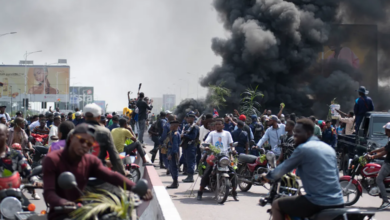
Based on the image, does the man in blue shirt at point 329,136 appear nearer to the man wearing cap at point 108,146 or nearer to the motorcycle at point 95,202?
the man wearing cap at point 108,146

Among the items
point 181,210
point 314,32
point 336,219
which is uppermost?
point 314,32

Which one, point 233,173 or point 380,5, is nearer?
point 233,173

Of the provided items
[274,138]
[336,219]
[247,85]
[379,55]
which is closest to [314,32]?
[247,85]

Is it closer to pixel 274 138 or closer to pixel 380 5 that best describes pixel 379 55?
pixel 380 5

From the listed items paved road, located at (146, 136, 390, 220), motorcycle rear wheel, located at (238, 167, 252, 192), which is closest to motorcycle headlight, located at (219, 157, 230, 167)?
paved road, located at (146, 136, 390, 220)

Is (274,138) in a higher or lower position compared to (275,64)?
lower

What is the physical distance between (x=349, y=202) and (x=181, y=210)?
293 cm

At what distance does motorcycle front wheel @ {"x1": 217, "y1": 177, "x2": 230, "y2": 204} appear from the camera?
986cm

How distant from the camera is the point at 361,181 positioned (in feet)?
32.1

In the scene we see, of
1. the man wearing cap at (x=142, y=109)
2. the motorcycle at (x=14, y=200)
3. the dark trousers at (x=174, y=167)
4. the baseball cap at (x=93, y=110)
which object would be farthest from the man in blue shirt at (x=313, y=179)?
the man wearing cap at (x=142, y=109)

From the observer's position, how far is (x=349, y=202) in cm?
928

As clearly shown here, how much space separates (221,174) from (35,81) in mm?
80155

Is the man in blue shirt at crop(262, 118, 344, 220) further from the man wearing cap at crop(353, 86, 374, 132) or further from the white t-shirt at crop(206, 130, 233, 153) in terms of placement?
the man wearing cap at crop(353, 86, 374, 132)

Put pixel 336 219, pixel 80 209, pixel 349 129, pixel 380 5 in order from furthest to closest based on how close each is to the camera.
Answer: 1. pixel 380 5
2. pixel 349 129
3. pixel 336 219
4. pixel 80 209
